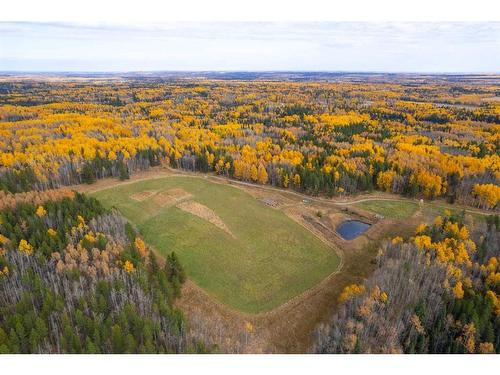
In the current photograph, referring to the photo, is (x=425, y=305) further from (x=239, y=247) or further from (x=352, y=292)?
(x=239, y=247)

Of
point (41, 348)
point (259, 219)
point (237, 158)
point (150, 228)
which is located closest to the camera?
point (41, 348)

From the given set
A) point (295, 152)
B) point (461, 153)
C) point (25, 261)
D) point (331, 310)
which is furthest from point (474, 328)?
point (461, 153)

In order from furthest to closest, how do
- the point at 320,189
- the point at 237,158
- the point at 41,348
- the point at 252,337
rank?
the point at 237,158 → the point at 320,189 → the point at 252,337 → the point at 41,348

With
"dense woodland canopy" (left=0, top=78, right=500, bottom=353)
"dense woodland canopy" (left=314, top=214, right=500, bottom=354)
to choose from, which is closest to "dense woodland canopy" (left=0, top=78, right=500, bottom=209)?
"dense woodland canopy" (left=0, top=78, right=500, bottom=353)

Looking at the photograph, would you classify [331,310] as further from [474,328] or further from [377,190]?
[377,190]

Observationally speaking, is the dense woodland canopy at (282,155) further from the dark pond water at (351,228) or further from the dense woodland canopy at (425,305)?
the dense woodland canopy at (425,305)

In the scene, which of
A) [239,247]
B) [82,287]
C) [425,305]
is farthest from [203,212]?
[425,305]

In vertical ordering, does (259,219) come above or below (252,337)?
above
